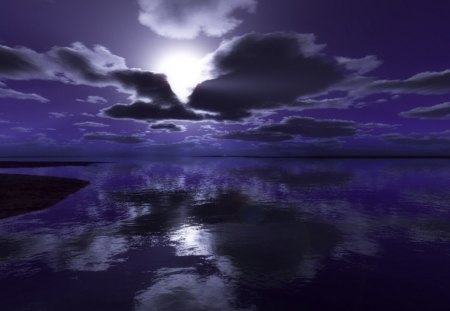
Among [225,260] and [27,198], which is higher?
[27,198]

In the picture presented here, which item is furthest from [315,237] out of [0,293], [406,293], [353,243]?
[0,293]

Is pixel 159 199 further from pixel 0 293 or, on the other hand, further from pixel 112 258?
pixel 0 293

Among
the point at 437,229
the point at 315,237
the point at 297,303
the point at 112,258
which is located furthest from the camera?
the point at 437,229

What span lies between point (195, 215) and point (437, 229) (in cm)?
2667

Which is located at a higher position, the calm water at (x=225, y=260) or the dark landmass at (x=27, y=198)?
the dark landmass at (x=27, y=198)

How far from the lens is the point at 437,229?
29.2 metres

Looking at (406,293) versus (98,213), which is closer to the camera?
(406,293)

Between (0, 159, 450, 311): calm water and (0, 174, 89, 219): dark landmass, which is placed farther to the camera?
(0, 174, 89, 219): dark landmass

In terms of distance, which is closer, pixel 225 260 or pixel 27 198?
pixel 225 260

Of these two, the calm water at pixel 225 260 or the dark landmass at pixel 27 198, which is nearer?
the calm water at pixel 225 260

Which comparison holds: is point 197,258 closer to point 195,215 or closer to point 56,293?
point 56,293

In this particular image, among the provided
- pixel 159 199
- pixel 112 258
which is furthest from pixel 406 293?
pixel 159 199

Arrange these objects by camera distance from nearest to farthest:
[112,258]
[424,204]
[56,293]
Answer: [56,293]
[112,258]
[424,204]

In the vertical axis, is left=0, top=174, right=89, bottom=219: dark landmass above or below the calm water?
above
